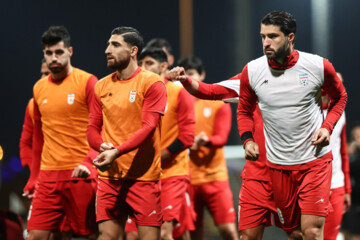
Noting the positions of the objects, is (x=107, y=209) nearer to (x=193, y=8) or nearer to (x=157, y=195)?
(x=157, y=195)

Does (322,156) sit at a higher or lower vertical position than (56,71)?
lower

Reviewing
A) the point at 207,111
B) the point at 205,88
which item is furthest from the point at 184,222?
the point at 205,88

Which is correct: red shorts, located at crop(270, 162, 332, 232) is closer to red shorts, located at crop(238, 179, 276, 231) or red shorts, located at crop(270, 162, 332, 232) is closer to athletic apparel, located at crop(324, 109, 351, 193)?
red shorts, located at crop(238, 179, 276, 231)

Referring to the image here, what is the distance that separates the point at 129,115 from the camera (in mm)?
4348

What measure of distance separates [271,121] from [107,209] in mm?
1254

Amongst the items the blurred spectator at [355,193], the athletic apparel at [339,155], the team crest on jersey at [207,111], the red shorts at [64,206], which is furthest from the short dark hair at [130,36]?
the blurred spectator at [355,193]

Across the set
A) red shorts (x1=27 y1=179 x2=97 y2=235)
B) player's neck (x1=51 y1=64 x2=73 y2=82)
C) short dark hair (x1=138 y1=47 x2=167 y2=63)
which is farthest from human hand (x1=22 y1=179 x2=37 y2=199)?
short dark hair (x1=138 y1=47 x2=167 y2=63)

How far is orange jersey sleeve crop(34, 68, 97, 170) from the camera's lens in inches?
199

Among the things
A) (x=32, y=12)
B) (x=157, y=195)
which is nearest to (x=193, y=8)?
(x=32, y=12)

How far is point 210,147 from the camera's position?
6352 mm

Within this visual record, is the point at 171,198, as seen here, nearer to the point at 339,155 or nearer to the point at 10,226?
the point at 10,226

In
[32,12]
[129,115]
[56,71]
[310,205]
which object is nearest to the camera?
[310,205]

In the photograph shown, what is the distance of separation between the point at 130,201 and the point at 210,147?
2107 mm

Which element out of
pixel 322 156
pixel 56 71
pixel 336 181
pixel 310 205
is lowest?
pixel 336 181
